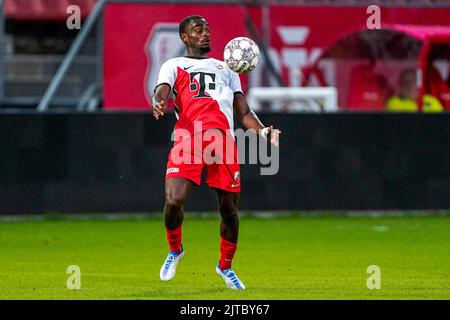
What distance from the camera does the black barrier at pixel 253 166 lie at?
766 inches

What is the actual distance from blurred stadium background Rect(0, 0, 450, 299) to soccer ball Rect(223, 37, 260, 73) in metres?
2.24

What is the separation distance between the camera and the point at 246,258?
48.8 ft

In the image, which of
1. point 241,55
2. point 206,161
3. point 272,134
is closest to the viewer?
point 272,134

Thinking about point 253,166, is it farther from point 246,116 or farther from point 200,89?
point 200,89

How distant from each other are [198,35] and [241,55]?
0.47 meters

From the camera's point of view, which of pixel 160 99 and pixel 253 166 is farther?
pixel 253 166

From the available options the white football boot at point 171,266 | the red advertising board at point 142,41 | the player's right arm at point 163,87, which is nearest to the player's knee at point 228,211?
the white football boot at point 171,266

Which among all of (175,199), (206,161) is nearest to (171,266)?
(175,199)

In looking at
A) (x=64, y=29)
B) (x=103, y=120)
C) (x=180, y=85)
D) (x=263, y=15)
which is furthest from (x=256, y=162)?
(x=64, y=29)

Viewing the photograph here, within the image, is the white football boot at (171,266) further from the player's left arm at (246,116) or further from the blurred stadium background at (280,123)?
the blurred stadium background at (280,123)

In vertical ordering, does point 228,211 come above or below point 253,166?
above

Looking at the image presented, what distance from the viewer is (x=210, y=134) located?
11.4m

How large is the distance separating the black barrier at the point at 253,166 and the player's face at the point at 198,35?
26.8ft
